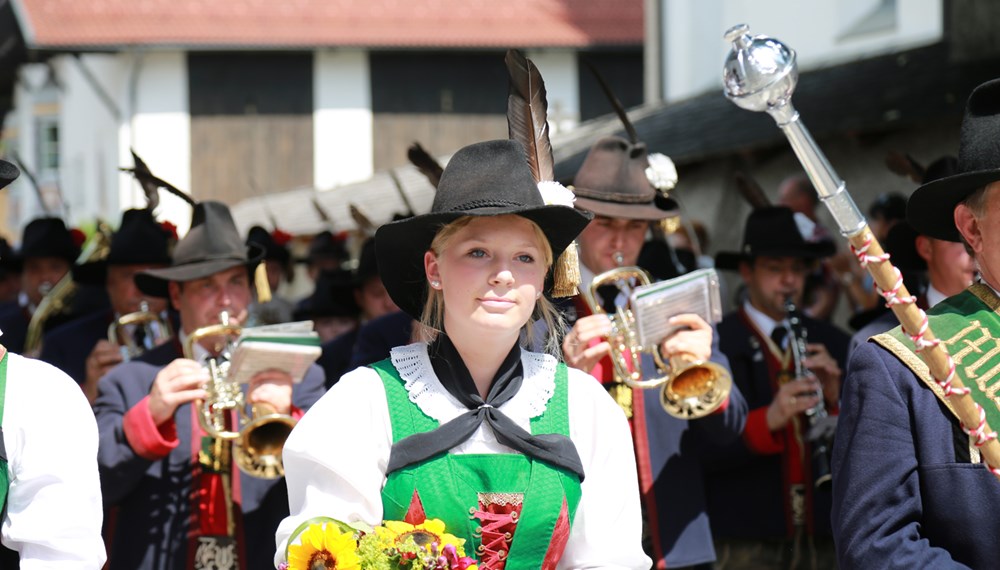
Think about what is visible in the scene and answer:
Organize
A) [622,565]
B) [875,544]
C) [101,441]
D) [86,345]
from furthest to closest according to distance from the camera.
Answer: [86,345] → [101,441] → [622,565] → [875,544]

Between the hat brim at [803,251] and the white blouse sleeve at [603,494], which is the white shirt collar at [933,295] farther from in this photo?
the white blouse sleeve at [603,494]

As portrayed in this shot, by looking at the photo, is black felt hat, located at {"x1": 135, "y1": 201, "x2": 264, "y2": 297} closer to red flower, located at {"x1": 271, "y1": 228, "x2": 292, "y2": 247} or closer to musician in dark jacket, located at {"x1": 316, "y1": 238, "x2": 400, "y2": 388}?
musician in dark jacket, located at {"x1": 316, "y1": 238, "x2": 400, "y2": 388}

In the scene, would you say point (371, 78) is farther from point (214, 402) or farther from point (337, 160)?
point (214, 402)

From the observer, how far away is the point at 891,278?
131 inches

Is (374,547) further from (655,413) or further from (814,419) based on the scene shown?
(814,419)

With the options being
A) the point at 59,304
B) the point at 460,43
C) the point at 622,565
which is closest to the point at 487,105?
the point at 460,43

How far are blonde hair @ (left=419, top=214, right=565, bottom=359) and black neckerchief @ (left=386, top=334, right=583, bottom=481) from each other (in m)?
0.05

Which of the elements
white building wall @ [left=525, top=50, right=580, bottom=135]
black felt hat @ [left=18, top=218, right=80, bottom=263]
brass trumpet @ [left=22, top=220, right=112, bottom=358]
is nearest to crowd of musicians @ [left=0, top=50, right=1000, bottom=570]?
brass trumpet @ [left=22, top=220, right=112, bottom=358]

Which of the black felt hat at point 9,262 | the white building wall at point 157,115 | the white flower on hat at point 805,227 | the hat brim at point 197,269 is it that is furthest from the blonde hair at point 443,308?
the white building wall at point 157,115

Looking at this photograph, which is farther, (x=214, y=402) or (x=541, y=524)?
(x=214, y=402)

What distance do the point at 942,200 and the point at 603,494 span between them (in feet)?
3.74

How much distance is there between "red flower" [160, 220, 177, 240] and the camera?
7.99 m

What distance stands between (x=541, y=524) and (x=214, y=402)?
2.30 meters

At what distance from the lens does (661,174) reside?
262 inches
